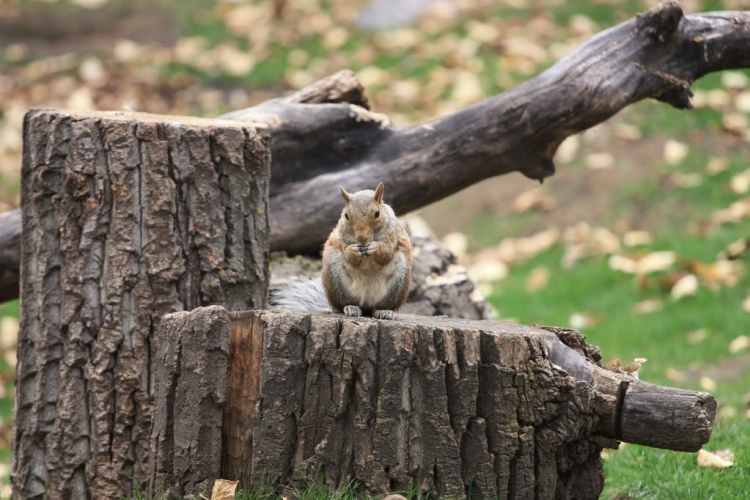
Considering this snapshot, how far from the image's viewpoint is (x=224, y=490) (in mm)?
2795

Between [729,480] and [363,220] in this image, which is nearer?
[363,220]

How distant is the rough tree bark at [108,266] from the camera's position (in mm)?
3314

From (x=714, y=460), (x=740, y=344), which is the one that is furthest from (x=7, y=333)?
(x=714, y=460)

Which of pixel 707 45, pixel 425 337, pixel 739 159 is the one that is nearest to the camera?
pixel 425 337

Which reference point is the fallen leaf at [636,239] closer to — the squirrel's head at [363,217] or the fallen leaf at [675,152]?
the fallen leaf at [675,152]

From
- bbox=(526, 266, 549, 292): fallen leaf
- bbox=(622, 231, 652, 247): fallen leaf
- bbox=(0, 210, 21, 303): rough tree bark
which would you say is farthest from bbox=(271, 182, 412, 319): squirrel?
bbox=(622, 231, 652, 247): fallen leaf

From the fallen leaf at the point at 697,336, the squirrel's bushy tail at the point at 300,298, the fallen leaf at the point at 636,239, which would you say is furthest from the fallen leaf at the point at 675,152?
the squirrel's bushy tail at the point at 300,298

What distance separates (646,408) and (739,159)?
17.5 feet

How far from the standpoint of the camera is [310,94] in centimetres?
467

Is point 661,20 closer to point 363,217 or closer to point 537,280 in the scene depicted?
point 363,217

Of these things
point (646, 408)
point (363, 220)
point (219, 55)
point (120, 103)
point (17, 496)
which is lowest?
point (17, 496)

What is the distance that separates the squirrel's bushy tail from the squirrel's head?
56cm

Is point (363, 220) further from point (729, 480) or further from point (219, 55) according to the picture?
point (219, 55)

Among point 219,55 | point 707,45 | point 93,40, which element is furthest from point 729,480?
point 93,40
